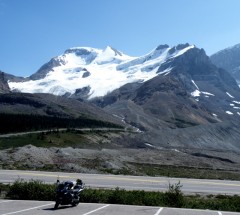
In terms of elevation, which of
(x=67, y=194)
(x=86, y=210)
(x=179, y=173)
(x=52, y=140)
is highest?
(x=52, y=140)

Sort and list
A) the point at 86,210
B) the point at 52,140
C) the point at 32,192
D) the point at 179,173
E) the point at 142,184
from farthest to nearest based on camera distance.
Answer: the point at 52,140
the point at 179,173
the point at 142,184
the point at 32,192
the point at 86,210

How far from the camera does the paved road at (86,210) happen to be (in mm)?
20906

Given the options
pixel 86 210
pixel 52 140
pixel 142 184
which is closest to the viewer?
pixel 86 210

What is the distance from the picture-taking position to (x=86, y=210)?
21812 millimetres

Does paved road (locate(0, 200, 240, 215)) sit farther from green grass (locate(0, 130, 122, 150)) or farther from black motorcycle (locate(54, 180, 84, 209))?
green grass (locate(0, 130, 122, 150))

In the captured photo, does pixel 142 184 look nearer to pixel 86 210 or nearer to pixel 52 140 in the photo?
pixel 86 210

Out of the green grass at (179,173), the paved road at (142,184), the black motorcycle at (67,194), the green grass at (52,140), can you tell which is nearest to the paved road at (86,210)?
the black motorcycle at (67,194)

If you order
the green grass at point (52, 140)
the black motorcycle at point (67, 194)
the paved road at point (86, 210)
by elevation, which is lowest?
the paved road at point (86, 210)

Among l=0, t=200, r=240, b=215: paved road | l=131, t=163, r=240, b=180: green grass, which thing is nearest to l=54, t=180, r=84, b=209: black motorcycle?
l=0, t=200, r=240, b=215: paved road

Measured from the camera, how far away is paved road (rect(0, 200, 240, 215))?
20906 millimetres

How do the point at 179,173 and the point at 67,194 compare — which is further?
the point at 179,173

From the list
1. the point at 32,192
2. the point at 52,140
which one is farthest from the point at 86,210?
the point at 52,140

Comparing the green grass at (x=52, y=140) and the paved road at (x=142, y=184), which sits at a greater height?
the green grass at (x=52, y=140)

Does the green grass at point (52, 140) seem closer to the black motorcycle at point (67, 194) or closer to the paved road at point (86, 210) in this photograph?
the paved road at point (86, 210)
